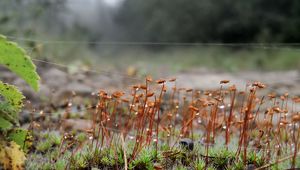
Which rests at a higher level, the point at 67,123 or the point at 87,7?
the point at 87,7

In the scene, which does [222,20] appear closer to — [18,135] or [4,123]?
[18,135]

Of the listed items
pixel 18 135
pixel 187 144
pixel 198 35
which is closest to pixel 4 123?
pixel 18 135

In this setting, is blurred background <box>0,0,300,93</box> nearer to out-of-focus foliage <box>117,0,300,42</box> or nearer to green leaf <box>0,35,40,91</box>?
out-of-focus foliage <box>117,0,300,42</box>

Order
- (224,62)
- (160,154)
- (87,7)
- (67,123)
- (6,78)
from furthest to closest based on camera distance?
(87,7)
(224,62)
(6,78)
(67,123)
(160,154)

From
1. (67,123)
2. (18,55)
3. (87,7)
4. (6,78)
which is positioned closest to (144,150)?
(18,55)

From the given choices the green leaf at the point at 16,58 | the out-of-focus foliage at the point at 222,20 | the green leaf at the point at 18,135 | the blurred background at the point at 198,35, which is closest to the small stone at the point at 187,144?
the green leaf at the point at 18,135

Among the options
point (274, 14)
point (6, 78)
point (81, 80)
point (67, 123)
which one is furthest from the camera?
point (274, 14)

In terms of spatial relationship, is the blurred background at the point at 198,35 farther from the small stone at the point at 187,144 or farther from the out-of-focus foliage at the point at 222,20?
the small stone at the point at 187,144

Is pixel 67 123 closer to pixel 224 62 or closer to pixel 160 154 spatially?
pixel 160 154
